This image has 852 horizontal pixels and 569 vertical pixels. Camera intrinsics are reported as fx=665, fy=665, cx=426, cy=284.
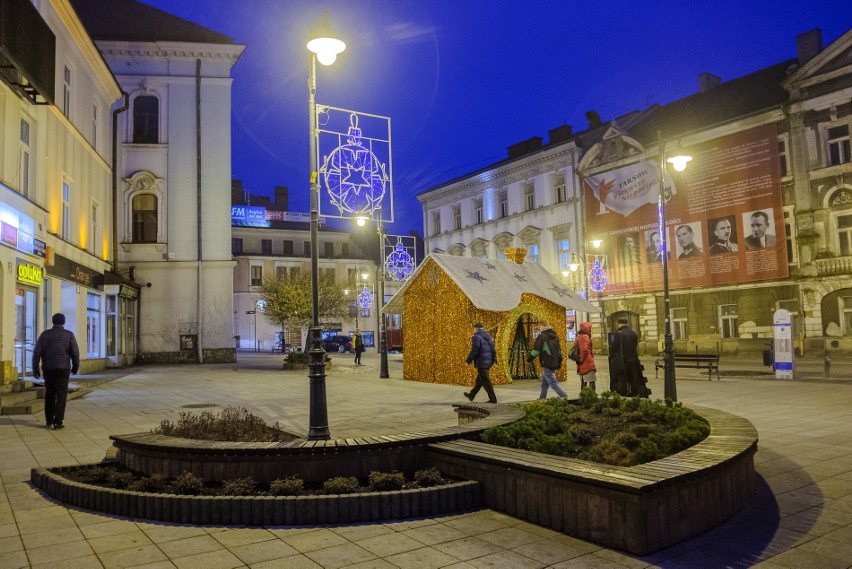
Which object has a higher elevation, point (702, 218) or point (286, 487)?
point (702, 218)

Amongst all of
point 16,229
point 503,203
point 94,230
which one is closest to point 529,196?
point 503,203

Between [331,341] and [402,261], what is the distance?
87.4ft

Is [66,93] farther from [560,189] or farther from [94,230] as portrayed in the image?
[560,189]

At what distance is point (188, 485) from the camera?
6.23m

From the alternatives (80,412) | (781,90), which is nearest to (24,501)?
(80,412)

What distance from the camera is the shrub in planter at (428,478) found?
6363mm

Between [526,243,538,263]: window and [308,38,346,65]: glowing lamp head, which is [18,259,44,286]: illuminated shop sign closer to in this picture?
[308,38,346,65]: glowing lamp head

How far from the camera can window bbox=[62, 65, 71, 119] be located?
2262cm

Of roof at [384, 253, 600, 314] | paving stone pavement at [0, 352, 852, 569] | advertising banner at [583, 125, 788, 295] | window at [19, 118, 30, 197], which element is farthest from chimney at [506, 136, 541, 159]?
paving stone pavement at [0, 352, 852, 569]

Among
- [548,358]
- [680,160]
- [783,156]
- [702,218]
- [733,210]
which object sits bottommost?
[548,358]

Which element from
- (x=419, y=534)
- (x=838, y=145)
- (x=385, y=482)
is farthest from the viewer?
(x=838, y=145)

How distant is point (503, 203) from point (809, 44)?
69.1ft

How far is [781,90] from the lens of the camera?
106ft

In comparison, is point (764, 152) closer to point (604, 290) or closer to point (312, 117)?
point (604, 290)
